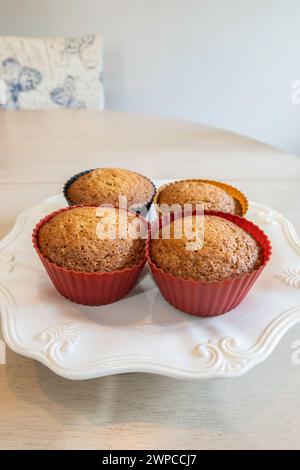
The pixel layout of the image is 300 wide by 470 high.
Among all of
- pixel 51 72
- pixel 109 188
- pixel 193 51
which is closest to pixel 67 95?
pixel 51 72

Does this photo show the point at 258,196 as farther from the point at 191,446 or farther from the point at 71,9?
the point at 71,9

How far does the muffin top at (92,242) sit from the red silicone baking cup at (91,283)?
22 mm

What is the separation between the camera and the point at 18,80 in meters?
2.21

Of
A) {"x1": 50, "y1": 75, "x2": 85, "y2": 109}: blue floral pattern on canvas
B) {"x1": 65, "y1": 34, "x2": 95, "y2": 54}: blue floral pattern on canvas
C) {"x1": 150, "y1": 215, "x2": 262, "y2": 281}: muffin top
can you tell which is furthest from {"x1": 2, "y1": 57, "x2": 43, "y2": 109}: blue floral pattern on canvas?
{"x1": 150, "y1": 215, "x2": 262, "y2": 281}: muffin top

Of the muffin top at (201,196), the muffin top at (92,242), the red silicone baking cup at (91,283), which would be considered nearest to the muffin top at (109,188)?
the muffin top at (201,196)

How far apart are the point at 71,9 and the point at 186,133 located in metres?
1.45

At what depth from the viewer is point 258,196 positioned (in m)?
1.32

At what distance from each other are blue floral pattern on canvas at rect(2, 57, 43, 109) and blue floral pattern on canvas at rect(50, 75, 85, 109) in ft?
0.37

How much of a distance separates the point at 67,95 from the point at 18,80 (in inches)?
11.1

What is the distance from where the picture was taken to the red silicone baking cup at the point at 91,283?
75 cm

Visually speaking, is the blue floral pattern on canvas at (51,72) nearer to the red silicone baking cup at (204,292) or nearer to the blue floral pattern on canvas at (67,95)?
the blue floral pattern on canvas at (67,95)

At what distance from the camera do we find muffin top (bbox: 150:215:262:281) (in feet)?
2.45

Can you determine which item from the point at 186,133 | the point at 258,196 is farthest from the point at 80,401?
the point at 186,133

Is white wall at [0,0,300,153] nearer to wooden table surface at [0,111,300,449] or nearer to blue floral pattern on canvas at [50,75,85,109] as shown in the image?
blue floral pattern on canvas at [50,75,85,109]
